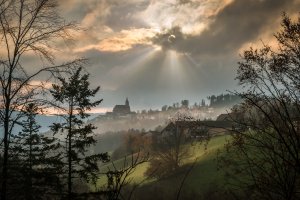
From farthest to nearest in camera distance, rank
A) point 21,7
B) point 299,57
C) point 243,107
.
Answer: point 21,7, point 243,107, point 299,57

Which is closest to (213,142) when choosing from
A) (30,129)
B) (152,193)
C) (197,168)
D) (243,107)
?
(197,168)

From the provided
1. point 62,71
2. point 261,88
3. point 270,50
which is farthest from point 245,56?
point 62,71

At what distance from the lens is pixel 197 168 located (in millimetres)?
71812

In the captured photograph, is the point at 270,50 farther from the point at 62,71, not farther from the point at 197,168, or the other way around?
the point at 197,168

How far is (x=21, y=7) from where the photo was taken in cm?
1000

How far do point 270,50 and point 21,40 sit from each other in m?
7.42

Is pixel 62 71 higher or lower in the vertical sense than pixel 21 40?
lower

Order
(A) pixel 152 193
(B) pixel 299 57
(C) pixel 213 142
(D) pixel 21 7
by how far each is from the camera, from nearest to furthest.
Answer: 1. (B) pixel 299 57
2. (D) pixel 21 7
3. (A) pixel 152 193
4. (C) pixel 213 142

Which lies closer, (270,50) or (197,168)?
(270,50)

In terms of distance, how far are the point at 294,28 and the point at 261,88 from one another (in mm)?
1437

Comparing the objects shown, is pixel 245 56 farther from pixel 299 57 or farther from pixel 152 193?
pixel 152 193

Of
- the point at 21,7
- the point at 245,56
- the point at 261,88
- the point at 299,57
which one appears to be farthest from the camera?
the point at 21,7

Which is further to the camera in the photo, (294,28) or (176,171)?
(176,171)

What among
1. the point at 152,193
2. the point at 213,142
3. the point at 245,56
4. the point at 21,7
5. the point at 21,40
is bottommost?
the point at 152,193
